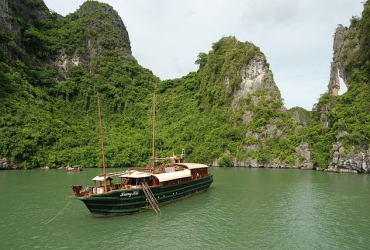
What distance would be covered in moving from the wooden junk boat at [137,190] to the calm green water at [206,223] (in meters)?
0.70

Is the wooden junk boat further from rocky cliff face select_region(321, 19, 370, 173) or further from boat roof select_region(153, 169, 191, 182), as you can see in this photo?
rocky cliff face select_region(321, 19, 370, 173)

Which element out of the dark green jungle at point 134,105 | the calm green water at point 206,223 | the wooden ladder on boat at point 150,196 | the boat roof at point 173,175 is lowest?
the calm green water at point 206,223

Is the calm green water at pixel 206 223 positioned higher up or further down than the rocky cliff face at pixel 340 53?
further down

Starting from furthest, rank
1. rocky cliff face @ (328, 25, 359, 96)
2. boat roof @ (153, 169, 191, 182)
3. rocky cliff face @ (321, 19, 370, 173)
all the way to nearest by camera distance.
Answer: rocky cliff face @ (328, 25, 359, 96) → rocky cliff face @ (321, 19, 370, 173) → boat roof @ (153, 169, 191, 182)

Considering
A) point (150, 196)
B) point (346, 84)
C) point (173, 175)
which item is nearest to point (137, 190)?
point (150, 196)

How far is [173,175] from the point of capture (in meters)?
25.9

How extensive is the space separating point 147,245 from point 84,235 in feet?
13.7

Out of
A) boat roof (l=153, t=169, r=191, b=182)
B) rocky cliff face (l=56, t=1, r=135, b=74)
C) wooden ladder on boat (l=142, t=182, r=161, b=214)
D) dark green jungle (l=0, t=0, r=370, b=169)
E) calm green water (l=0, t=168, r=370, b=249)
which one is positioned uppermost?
rocky cliff face (l=56, t=1, r=135, b=74)

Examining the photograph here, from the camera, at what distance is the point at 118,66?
334ft

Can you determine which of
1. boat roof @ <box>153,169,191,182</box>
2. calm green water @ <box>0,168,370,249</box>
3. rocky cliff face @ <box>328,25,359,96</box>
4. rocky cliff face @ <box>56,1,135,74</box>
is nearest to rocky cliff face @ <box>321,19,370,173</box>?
rocky cliff face @ <box>328,25,359,96</box>

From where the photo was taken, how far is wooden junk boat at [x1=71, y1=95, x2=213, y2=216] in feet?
68.4

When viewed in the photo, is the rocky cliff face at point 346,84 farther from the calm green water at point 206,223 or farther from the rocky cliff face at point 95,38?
the rocky cliff face at point 95,38

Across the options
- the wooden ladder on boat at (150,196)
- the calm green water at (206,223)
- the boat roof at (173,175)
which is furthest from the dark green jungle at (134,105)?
the wooden ladder on boat at (150,196)

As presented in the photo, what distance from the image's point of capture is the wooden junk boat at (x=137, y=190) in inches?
821
